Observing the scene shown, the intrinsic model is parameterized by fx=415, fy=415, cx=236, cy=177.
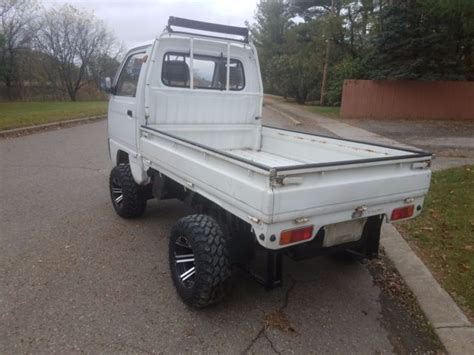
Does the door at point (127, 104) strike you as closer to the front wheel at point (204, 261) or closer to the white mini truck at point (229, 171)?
the white mini truck at point (229, 171)

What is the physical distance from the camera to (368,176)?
311 cm

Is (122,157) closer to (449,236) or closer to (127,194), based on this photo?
(127,194)

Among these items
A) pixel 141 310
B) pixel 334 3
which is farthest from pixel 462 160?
pixel 334 3

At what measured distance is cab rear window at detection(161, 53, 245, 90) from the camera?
493cm

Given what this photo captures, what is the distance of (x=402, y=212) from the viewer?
3.41m

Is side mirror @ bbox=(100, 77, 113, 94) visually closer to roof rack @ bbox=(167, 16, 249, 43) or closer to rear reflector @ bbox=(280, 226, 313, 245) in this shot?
roof rack @ bbox=(167, 16, 249, 43)

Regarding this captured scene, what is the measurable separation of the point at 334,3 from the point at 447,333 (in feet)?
90.7

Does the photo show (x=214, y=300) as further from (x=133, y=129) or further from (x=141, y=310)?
(x=133, y=129)

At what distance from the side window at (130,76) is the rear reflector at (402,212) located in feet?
10.5

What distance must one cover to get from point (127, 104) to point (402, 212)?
11.0 feet

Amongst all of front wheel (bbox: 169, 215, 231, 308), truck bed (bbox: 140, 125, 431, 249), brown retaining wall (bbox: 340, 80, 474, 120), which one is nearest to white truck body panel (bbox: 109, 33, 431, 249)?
truck bed (bbox: 140, 125, 431, 249)

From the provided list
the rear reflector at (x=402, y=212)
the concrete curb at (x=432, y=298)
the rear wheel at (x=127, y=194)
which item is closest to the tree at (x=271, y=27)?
the rear wheel at (x=127, y=194)

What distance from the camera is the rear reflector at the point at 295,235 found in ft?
9.03

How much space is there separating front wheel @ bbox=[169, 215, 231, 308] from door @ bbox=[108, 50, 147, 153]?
1.93m
